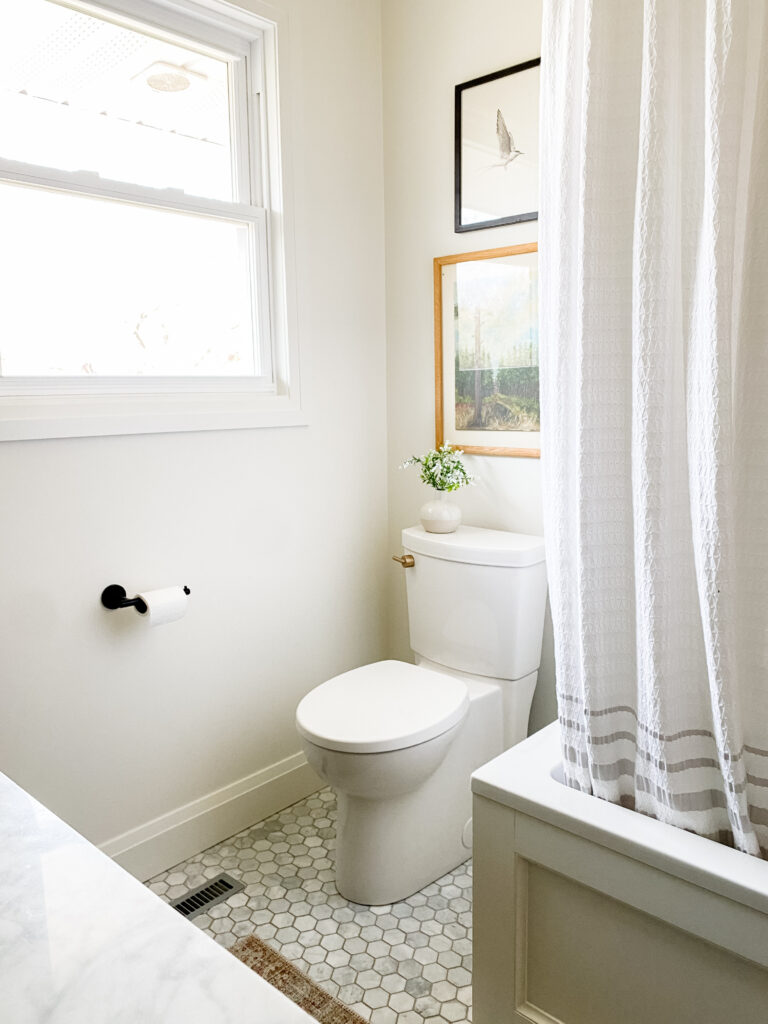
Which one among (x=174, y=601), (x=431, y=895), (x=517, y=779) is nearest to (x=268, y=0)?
(x=174, y=601)

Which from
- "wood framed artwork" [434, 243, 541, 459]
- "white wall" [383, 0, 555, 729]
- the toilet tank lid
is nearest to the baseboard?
"white wall" [383, 0, 555, 729]

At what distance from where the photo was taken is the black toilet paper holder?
188 centimetres

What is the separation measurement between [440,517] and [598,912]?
1.17 meters

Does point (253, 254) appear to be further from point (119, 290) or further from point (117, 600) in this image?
point (117, 600)

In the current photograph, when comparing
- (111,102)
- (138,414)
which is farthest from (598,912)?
(111,102)

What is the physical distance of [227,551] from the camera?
2.15m

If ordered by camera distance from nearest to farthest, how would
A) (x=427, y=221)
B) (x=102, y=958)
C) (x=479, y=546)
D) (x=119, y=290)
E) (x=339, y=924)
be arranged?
1. (x=102, y=958)
2. (x=339, y=924)
3. (x=119, y=290)
4. (x=479, y=546)
5. (x=427, y=221)

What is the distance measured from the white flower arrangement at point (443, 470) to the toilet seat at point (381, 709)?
1.76 feet

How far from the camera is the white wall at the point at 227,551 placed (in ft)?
5.93

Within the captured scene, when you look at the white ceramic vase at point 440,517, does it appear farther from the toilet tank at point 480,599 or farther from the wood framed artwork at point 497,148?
the wood framed artwork at point 497,148

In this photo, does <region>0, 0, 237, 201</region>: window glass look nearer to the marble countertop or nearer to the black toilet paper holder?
the black toilet paper holder

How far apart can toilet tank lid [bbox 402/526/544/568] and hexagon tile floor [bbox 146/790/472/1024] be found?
2.68 ft

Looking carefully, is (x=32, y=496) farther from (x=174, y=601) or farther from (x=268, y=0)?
(x=268, y=0)

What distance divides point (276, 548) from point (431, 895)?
101 cm
